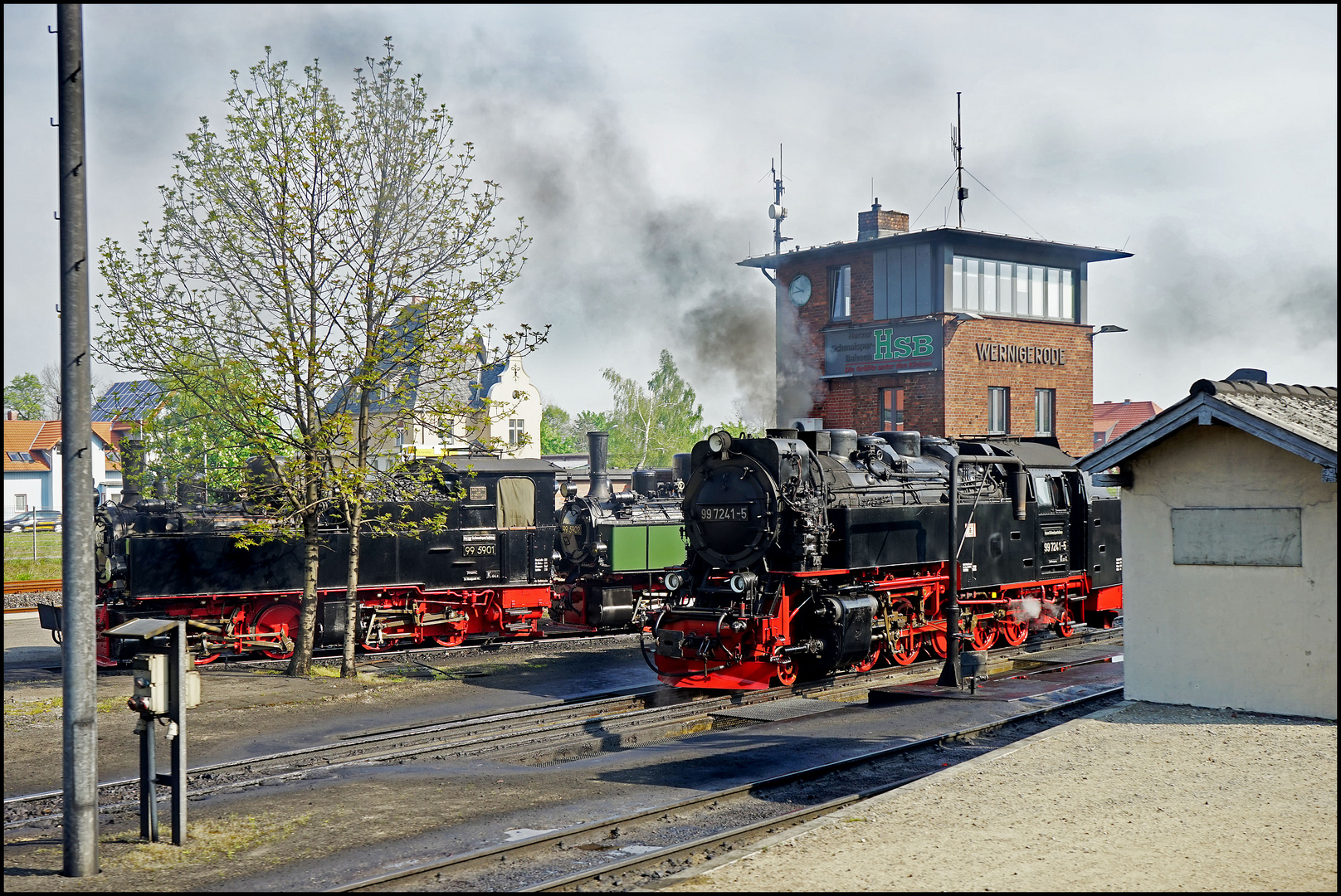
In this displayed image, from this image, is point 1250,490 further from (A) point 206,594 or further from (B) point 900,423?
(B) point 900,423

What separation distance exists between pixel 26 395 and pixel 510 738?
81.6 meters

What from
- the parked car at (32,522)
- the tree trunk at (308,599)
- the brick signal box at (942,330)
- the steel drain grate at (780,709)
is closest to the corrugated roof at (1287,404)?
the steel drain grate at (780,709)

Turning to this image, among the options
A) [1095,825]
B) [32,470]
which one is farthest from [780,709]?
[32,470]

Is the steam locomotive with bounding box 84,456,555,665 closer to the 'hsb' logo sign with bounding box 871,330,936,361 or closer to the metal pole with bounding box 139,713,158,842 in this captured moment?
the metal pole with bounding box 139,713,158,842

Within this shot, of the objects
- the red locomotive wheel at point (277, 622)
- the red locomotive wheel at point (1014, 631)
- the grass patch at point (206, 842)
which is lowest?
the grass patch at point (206, 842)

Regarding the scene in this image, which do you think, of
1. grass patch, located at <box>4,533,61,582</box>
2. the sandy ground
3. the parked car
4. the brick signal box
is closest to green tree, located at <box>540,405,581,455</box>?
the parked car

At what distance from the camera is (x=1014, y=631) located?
18172 millimetres

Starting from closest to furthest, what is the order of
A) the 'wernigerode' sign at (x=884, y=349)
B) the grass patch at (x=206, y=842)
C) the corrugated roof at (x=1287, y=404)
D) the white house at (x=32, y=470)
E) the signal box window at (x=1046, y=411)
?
the grass patch at (x=206, y=842)
the corrugated roof at (x=1287, y=404)
the 'wernigerode' sign at (x=884, y=349)
the signal box window at (x=1046, y=411)
the white house at (x=32, y=470)

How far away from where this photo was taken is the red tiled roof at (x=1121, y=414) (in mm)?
74250

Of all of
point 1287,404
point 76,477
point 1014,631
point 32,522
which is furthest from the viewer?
point 32,522

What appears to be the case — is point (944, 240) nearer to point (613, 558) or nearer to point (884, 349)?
point (884, 349)

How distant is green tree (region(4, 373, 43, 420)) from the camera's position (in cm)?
7994

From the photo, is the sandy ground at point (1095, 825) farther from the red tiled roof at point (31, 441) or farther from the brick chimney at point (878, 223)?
the red tiled roof at point (31, 441)

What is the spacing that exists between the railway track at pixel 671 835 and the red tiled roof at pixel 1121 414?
218 feet
